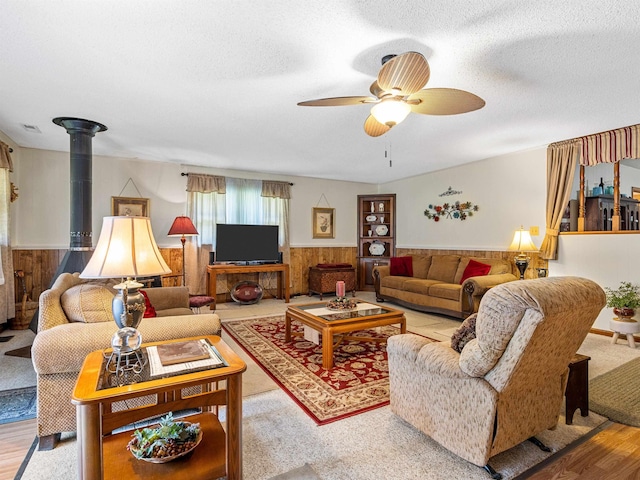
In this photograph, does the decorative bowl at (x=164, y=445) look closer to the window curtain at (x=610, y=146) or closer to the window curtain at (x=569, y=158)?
the window curtain at (x=569, y=158)

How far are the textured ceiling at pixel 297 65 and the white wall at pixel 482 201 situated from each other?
0.69 meters

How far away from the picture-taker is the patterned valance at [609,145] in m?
3.68

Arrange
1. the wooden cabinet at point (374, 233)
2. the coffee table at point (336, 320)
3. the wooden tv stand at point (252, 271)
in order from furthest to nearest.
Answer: the wooden cabinet at point (374, 233) → the wooden tv stand at point (252, 271) → the coffee table at point (336, 320)

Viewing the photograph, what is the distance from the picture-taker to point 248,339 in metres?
3.79

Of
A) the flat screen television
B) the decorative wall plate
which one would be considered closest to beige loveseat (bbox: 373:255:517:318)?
the decorative wall plate

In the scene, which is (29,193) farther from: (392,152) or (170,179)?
(392,152)

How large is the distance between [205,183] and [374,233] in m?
3.56

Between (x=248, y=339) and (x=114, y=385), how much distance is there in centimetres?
250

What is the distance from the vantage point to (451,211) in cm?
591

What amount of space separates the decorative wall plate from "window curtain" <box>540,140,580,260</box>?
3.15 metres

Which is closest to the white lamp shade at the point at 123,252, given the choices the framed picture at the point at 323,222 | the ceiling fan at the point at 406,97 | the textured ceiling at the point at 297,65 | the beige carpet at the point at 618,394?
the textured ceiling at the point at 297,65

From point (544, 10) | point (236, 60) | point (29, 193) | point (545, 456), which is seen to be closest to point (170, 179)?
point (29, 193)

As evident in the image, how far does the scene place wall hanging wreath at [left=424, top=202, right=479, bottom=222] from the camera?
5.59 meters

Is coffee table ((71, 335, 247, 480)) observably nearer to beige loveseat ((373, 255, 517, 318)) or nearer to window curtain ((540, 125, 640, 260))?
beige loveseat ((373, 255, 517, 318))
